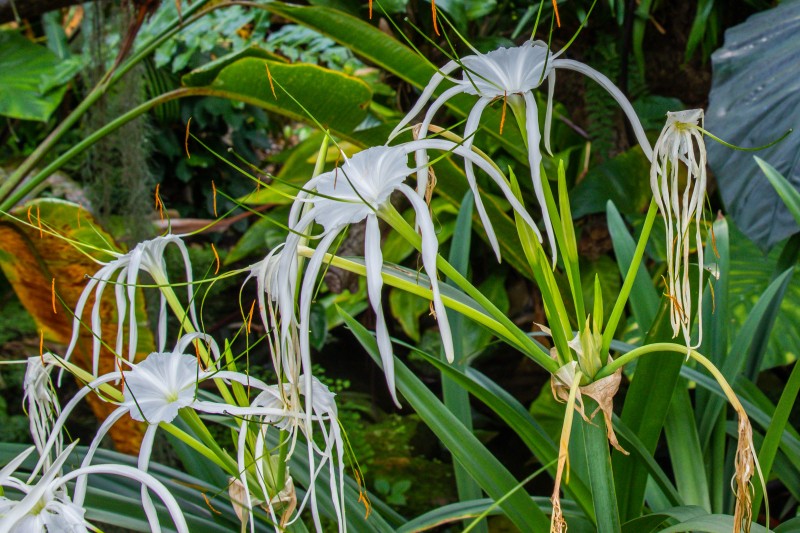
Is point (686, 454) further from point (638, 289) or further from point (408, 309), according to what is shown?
point (408, 309)

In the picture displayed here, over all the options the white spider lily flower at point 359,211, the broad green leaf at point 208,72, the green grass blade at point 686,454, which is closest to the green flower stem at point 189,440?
the white spider lily flower at point 359,211

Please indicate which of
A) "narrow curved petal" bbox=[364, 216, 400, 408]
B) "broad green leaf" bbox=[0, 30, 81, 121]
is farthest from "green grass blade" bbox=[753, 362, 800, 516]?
"broad green leaf" bbox=[0, 30, 81, 121]

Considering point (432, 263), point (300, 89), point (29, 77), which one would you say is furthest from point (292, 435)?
point (29, 77)

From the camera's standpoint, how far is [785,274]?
1.00m

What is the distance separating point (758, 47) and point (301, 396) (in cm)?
122

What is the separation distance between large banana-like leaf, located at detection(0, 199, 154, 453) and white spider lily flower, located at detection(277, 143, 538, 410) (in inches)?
39.8

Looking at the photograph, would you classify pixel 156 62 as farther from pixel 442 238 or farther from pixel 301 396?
pixel 301 396

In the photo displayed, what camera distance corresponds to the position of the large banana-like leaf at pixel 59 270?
4.55 feet

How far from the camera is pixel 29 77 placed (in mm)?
2504

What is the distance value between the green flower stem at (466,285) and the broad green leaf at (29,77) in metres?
2.26

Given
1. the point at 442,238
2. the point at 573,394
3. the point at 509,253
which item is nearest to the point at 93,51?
the point at 442,238

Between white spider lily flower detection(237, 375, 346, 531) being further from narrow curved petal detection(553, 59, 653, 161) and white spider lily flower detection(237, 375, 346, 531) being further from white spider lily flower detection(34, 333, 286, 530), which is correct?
narrow curved petal detection(553, 59, 653, 161)

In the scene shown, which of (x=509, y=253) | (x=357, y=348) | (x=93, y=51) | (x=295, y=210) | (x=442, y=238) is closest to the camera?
(x=295, y=210)

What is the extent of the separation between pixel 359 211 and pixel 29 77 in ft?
8.16
